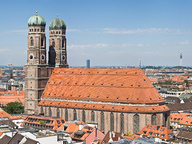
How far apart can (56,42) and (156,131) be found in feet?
188

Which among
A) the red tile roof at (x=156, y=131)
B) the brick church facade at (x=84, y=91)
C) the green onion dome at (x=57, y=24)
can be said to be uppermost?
the green onion dome at (x=57, y=24)

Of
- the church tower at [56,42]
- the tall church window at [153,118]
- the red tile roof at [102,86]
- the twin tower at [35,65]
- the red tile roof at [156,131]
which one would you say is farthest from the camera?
the church tower at [56,42]

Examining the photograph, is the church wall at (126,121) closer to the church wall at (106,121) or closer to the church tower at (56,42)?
the church wall at (106,121)

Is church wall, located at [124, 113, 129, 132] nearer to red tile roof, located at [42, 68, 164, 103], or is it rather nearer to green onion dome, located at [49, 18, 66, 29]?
red tile roof, located at [42, 68, 164, 103]

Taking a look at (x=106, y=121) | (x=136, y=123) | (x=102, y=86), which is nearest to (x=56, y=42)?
(x=102, y=86)

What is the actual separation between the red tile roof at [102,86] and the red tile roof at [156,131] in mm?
11193

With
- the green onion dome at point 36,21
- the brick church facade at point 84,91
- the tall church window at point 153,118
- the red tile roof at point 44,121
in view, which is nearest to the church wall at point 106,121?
the brick church facade at point 84,91

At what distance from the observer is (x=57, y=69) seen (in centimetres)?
13588

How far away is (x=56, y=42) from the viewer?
14125cm

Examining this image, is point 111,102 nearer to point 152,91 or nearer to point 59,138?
point 152,91

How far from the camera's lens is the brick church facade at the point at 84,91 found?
367ft

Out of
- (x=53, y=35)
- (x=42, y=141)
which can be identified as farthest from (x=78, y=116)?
(x=42, y=141)

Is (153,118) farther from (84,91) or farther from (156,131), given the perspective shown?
(84,91)

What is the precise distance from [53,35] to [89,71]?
2240 centimetres
